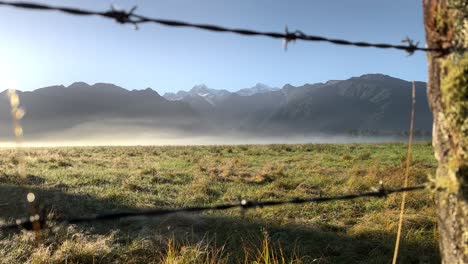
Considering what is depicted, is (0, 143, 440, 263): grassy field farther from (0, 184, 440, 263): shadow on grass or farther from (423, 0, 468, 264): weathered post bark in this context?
(423, 0, 468, 264): weathered post bark

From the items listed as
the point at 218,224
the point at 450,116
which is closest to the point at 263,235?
the point at 218,224

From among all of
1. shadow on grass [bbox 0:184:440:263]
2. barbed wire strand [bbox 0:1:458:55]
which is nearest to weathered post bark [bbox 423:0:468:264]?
barbed wire strand [bbox 0:1:458:55]

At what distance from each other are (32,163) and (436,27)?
75.8ft

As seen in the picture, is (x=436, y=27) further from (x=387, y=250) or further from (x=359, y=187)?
(x=359, y=187)

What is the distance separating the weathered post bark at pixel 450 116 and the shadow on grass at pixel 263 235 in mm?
4194

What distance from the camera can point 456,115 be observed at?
5.73ft

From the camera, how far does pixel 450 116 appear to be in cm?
177

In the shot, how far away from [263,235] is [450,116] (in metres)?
6.20

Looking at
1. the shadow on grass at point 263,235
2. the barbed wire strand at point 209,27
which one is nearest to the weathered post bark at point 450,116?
the barbed wire strand at point 209,27

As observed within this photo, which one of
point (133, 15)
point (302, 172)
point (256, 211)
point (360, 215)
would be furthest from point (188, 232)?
point (302, 172)

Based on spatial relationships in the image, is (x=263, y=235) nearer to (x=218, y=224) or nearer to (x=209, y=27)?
(x=218, y=224)

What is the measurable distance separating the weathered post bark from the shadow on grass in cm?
419

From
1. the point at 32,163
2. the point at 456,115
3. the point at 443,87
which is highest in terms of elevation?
the point at 443,87

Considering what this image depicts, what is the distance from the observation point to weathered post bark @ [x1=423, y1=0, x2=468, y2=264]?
1725mm
